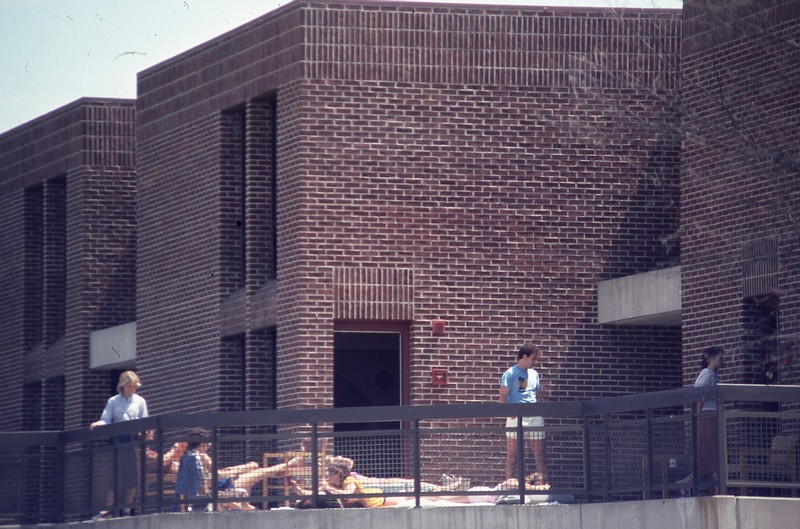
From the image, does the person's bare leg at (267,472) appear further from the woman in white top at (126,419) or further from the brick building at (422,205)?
the brick building at (422,205)

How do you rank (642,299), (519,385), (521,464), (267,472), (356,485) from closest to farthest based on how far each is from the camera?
(521,464) → (356,485) → (267,472) → (519,385) → (642,299)

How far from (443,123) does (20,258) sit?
11.0 m

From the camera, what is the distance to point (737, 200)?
68.7ft

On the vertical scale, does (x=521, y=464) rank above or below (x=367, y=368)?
below

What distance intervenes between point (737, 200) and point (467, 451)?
18.1 ft

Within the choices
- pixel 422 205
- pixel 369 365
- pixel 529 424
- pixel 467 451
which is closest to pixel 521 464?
pixel 529 424

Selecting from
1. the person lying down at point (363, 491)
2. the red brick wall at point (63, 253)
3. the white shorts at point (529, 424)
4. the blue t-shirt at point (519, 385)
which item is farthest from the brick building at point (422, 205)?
the person lying down at point (363, 491)

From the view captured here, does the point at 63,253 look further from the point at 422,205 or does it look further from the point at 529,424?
the point at 529,424

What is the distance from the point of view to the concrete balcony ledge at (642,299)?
909 inches

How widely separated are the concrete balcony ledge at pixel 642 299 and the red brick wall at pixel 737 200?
1.01 meters

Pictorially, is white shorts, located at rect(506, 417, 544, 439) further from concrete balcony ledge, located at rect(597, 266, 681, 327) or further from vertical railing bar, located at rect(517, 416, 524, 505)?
concrete balcony ledge, located at rect(597, 266, 681, 327)

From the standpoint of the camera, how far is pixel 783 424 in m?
15.7

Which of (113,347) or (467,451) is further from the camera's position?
(113,347)

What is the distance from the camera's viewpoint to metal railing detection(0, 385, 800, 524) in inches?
607
